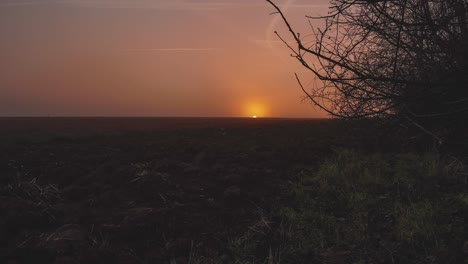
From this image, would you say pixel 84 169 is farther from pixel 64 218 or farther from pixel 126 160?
pixel 64 218

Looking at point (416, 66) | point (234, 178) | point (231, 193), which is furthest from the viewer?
point (234, 178)

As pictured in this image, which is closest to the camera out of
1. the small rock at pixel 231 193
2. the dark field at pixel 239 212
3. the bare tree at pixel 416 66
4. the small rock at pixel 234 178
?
the bare tree at pixel 416 66

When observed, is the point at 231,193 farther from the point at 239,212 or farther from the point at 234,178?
the point at 234,178

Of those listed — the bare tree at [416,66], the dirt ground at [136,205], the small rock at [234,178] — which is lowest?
the dirt ground at [136,205]

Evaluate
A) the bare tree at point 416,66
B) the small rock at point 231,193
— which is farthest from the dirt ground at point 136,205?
the bare tree at point 416,66

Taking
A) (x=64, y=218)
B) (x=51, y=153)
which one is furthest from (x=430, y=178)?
(x=51, y=153)

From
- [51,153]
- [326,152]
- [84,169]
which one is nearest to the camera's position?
[84,169]

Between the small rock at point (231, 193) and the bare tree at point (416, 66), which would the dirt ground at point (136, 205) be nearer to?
the small rock at point (231, 193)

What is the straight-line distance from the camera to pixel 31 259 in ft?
15.1

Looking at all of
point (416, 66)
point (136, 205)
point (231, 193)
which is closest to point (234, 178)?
point (231, 193)

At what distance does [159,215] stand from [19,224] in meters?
1.70

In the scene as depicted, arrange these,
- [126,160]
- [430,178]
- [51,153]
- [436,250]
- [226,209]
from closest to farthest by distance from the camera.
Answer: [436,250], [226,209], [430,178], [126,160], [51,153]

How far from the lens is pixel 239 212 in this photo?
613 centimetres

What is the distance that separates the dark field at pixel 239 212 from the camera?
15.4 ft
